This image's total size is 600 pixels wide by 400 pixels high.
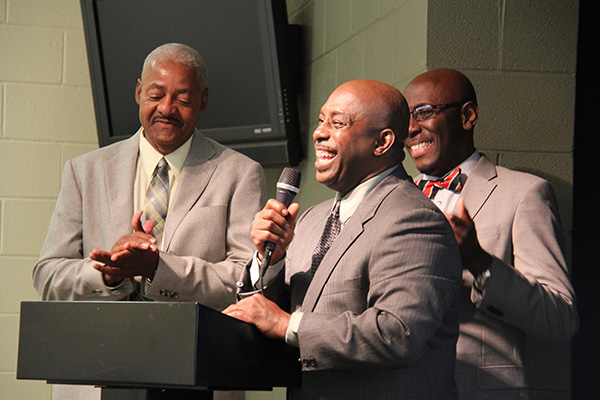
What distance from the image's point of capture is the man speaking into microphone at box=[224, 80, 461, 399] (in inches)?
58.9

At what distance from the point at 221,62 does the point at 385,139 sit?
1.92 meters

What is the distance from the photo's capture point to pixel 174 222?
7.25ft

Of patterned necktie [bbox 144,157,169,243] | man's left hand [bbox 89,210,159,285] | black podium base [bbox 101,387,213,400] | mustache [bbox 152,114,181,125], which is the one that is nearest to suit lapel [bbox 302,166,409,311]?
black podium base [bbox 101,387,213,400]

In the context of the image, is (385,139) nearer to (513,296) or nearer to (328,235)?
(328,235)

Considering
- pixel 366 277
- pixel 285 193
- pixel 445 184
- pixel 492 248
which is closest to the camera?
pixel 366 277

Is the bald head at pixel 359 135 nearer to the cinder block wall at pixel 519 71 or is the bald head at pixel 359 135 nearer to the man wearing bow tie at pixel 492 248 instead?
the man wearing bow tie at pixel 492 248

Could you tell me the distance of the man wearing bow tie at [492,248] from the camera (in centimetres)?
188

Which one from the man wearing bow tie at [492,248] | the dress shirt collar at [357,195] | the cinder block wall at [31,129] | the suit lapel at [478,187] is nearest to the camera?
the dress shirt collar at [357,195]

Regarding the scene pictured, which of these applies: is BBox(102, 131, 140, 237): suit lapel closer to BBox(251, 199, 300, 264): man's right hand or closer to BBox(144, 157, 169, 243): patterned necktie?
BBox(144, 157, 169, 243): patterned necktie

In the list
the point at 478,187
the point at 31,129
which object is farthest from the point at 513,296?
the point at 31,129

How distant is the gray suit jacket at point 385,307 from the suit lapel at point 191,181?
2.10 feet

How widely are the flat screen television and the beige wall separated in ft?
0.45

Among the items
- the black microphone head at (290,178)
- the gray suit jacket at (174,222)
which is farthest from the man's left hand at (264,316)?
the gray suit jacket at (174,222)

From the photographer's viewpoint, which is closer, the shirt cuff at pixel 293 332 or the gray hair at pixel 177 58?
the shirt cuff at pixel 293 332
